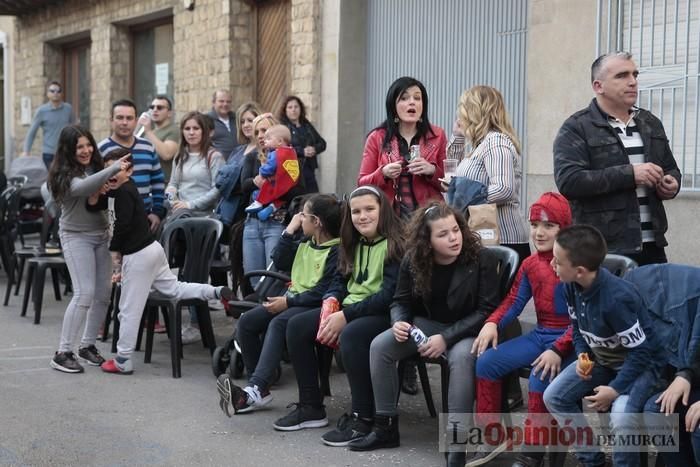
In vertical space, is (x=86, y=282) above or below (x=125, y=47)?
below

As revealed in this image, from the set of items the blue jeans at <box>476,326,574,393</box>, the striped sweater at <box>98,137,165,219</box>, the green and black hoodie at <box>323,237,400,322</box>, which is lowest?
the blue jeans at <box>476,326,574,393</box>

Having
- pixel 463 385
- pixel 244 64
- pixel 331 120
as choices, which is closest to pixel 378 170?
pixel 463 385

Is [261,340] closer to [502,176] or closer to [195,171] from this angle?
[502,176]

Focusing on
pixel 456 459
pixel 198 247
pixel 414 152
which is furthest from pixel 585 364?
pixel 198 247

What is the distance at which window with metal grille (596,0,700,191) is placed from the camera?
8609mm

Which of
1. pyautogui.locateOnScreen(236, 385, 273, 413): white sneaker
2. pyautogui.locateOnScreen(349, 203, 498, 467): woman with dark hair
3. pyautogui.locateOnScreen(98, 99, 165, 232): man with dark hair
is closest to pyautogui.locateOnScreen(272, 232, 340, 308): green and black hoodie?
pyautogui.locateOnScreen(236, 385, 273, 413): white sneaker

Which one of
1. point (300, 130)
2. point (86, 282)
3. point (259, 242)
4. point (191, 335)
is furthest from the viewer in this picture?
point (300, 130)

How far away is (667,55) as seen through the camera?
28.9 feet

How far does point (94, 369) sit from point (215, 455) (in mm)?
2341

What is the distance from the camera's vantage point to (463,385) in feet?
16.9

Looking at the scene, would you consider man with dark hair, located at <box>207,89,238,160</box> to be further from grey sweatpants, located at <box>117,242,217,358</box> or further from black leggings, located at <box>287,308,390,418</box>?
black leggings, located at <box>287,308,390,418</box>

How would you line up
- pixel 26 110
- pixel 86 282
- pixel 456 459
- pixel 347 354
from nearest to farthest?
pixel 456 459 → pixel 347 354 → pixel 86 282 → pixel 26 110

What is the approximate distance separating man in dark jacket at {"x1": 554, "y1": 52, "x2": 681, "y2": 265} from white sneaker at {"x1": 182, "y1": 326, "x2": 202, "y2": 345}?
3872 mm

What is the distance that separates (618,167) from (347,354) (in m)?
1.68
